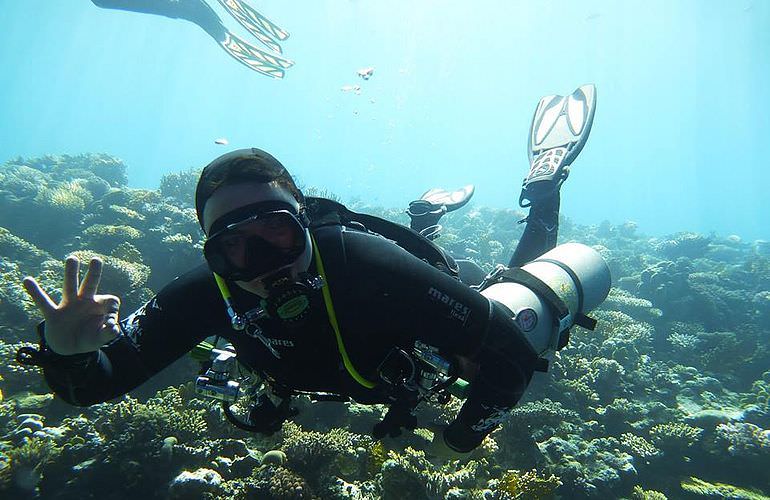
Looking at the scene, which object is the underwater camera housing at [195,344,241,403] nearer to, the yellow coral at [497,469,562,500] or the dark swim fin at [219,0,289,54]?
the yellow coral at [497,469,562,500]

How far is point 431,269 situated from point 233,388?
1.74 meters

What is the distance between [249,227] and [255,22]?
21623 mm

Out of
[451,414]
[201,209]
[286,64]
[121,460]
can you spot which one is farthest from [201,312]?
[286,64]

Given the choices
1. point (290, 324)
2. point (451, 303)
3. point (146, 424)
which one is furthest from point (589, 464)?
point (146, 424)

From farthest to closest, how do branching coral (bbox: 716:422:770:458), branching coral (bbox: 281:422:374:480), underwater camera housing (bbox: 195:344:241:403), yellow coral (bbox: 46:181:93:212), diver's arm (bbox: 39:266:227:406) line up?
yellow coral (bbox: 46:181:93:212) < branching coral (bbox: 716:422:770:458) < branching coral (bbox: 281:422:374:480) < underwater camera housing (bbox: 195:344:241:403) < diver's arm (bbox: 39:266:227:406)

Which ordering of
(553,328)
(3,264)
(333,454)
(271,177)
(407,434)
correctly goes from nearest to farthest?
(271,177), (553,328), (333,454), (407,434), (3,264)

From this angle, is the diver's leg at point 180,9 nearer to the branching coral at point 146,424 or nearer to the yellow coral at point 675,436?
the branching coral at point 146,424

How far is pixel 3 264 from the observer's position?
9.45 m

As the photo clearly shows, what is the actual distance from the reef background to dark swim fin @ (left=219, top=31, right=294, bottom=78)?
11007mm

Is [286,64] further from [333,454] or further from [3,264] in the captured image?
[333,454]

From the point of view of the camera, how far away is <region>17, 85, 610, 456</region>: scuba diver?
7.14ft

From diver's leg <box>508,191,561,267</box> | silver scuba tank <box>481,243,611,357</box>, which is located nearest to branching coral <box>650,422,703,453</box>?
diver's leg <box>508,191,561,267</box>

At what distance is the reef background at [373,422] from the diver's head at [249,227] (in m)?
2.90

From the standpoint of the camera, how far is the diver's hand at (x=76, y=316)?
202 cm
